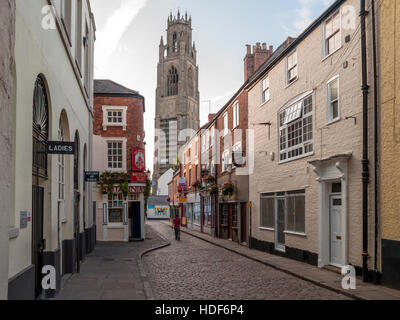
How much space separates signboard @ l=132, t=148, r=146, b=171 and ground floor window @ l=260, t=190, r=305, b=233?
9.07m

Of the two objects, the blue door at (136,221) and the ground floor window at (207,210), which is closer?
the blue door at (136,221)

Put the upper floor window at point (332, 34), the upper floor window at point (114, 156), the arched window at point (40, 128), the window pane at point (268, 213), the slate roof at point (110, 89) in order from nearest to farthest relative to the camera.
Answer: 1. the arched window at point (40, 128)
2. the upper floor window at point (332, 34)
3. the window pane at point (268, 213)
4. the upper floor window at point (114, 156)
5. the slate roof at point (110, 89)

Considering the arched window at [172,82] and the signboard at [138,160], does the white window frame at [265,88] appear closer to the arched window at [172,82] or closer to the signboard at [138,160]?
the signboard at [138,160]

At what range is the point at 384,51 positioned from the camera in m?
11.6

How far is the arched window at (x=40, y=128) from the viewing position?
28.7 ft

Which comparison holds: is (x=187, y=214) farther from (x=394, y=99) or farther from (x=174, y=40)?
(x=174, y=40)

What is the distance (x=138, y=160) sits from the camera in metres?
27.5

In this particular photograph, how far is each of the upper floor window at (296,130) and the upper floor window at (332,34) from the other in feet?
6.11

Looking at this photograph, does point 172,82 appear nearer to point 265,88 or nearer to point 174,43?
point 174,43

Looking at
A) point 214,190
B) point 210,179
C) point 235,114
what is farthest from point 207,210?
point 235,114

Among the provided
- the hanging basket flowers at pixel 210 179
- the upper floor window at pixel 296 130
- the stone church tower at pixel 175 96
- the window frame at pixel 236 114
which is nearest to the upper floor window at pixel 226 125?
the window frame at pixel 236 114

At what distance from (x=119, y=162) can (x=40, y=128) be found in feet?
60.4
